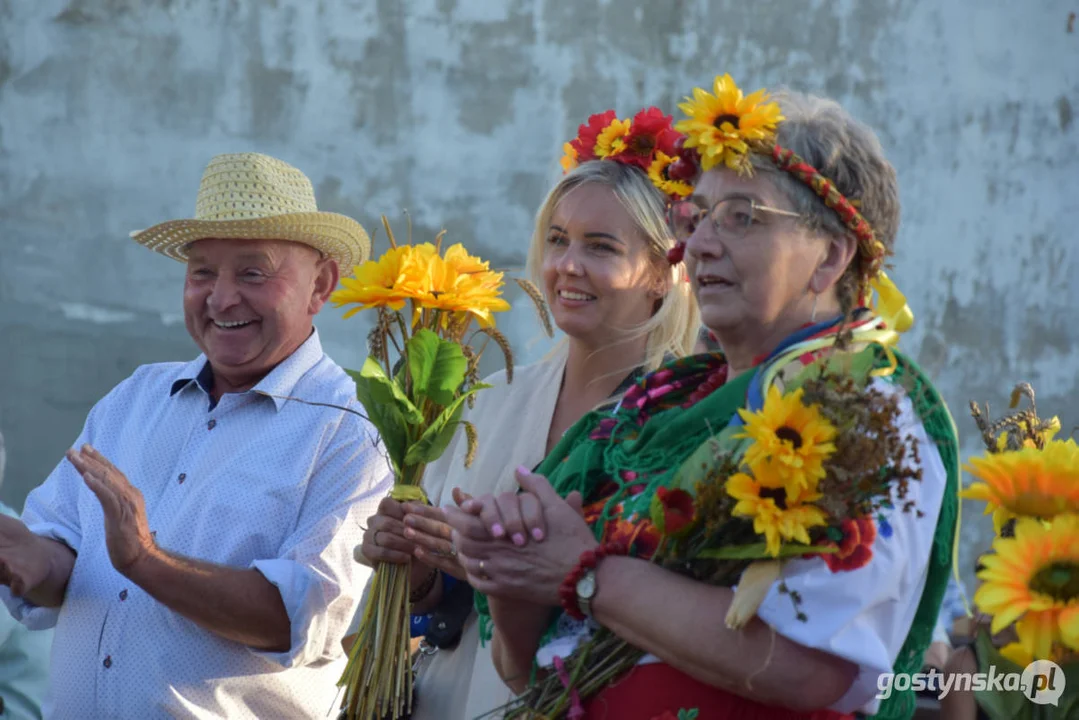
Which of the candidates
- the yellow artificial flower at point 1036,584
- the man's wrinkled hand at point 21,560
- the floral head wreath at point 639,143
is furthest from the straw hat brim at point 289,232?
the yellow artificial flower at point 1036,584

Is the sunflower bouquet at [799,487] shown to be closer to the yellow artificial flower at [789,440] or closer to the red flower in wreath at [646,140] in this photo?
the yellow artificial flower at [789,440]

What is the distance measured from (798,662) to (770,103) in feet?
3.40

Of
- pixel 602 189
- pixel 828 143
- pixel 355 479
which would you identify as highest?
pixel 828 143

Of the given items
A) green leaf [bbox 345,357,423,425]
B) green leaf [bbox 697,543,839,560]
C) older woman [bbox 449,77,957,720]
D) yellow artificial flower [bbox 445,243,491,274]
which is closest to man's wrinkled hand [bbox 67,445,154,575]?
green leaf [bbox 345,357,423,425]

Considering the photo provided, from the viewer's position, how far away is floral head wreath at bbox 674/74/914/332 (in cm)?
237

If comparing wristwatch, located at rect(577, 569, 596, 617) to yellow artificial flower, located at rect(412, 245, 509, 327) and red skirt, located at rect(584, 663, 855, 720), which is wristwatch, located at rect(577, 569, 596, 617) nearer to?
red skirt, located at rect(584, 663, 855, 720)

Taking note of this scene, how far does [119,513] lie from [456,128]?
15.0ft

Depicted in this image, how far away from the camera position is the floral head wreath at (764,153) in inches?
93.1

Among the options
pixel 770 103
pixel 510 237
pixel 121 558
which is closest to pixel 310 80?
pixel 510 237

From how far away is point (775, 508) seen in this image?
200cm

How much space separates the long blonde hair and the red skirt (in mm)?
1203

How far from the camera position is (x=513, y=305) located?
7430 millimetres

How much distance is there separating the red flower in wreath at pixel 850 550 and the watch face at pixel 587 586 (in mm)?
394

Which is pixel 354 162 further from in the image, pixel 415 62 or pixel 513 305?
pixel 513 305
